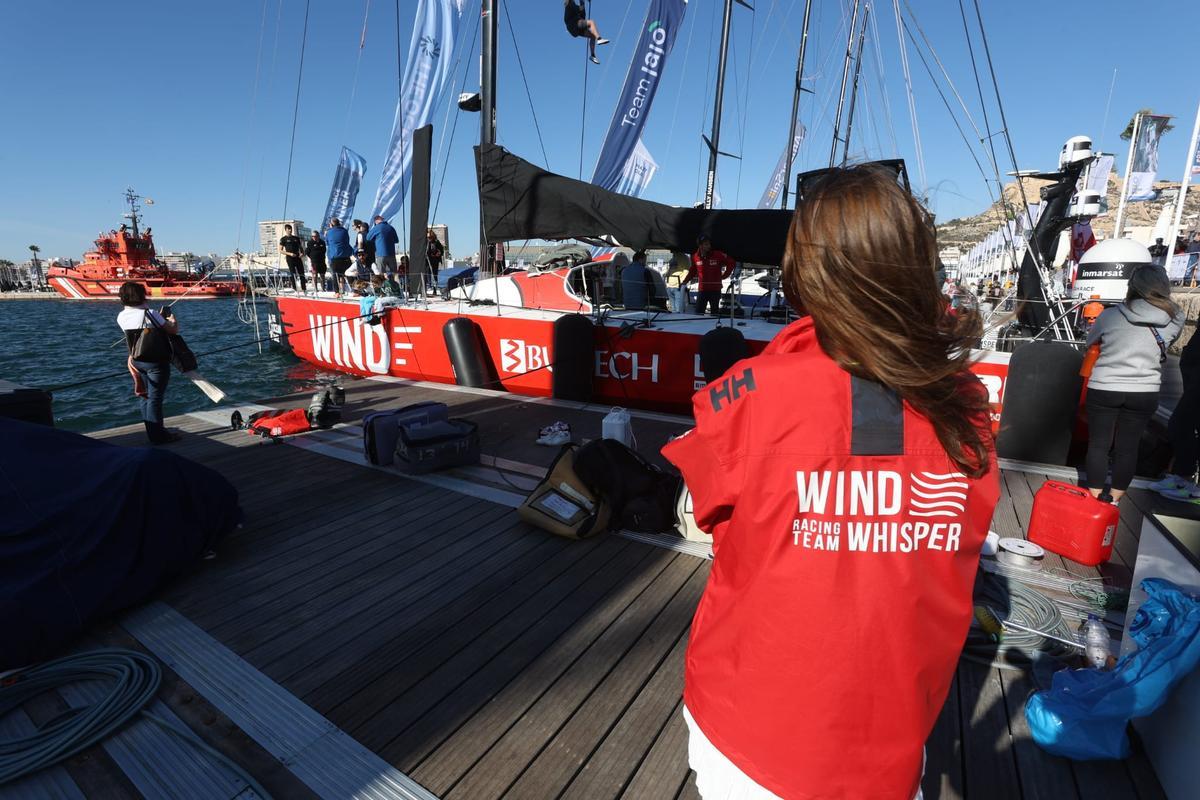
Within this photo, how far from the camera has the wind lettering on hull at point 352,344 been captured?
29.5 feet

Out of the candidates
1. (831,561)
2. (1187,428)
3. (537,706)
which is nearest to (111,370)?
(537,706)

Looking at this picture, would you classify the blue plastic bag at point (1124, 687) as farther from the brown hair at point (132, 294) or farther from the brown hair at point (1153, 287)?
the brown hair at point (132, 294)

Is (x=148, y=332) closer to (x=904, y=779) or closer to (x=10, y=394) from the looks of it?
(x=10, y=394)

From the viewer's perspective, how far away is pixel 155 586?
9.48 ft

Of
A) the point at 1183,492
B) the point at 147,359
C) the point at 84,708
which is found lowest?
the point at 84,708

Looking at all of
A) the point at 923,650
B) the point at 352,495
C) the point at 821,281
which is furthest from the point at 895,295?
the point at 352,495

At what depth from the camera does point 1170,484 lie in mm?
4262

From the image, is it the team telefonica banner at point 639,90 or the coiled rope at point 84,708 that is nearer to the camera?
the coiled rope at point 84,708

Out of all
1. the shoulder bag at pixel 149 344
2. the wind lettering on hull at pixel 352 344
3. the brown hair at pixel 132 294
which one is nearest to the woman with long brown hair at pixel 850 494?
the shoulder bag at pixel 149 344

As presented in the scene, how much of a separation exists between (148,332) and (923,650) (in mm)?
6361

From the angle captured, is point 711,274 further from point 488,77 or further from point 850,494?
point 850,494

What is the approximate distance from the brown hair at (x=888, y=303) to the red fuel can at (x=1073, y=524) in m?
3.25

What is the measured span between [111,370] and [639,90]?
598 inches

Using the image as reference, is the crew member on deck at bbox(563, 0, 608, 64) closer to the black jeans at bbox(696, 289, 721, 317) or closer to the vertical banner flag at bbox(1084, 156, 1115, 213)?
the black jeans at bbox(696, 289, 721, 317)
